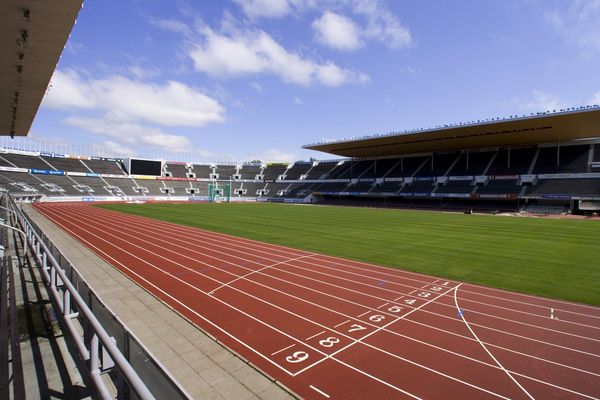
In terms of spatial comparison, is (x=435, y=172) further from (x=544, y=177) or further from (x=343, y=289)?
(x=343, y=289)

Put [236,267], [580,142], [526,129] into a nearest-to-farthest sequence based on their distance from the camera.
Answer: [236,267] → [526,129] → [580,142]

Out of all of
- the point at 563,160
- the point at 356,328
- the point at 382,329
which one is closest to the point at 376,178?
the point at 563,160

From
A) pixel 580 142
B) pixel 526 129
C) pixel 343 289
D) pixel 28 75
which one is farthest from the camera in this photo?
pixel 580 142

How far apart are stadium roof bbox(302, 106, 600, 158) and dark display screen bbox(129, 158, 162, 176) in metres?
37.2

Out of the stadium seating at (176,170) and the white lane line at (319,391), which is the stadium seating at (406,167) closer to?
the stadium seating at (176,170)

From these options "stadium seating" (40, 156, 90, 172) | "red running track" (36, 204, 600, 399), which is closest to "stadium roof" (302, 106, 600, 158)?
"red running track" (36, 204, 600, 399)

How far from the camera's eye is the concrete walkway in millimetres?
5008

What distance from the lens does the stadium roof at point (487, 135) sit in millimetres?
40494

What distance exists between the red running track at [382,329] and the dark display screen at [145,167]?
71070mm

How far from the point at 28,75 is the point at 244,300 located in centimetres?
781

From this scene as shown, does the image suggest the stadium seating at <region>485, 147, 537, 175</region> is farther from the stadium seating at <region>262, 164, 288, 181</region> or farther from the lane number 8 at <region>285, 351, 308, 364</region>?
the lane number 8 at <region>285, 351, 308, 364</region>

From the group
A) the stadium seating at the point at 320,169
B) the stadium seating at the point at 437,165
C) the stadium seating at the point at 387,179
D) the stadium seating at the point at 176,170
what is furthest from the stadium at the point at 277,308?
the stadium seating at the point at 176,170

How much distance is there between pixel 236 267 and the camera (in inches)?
486

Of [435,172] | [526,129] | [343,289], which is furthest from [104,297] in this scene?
[435,172]
